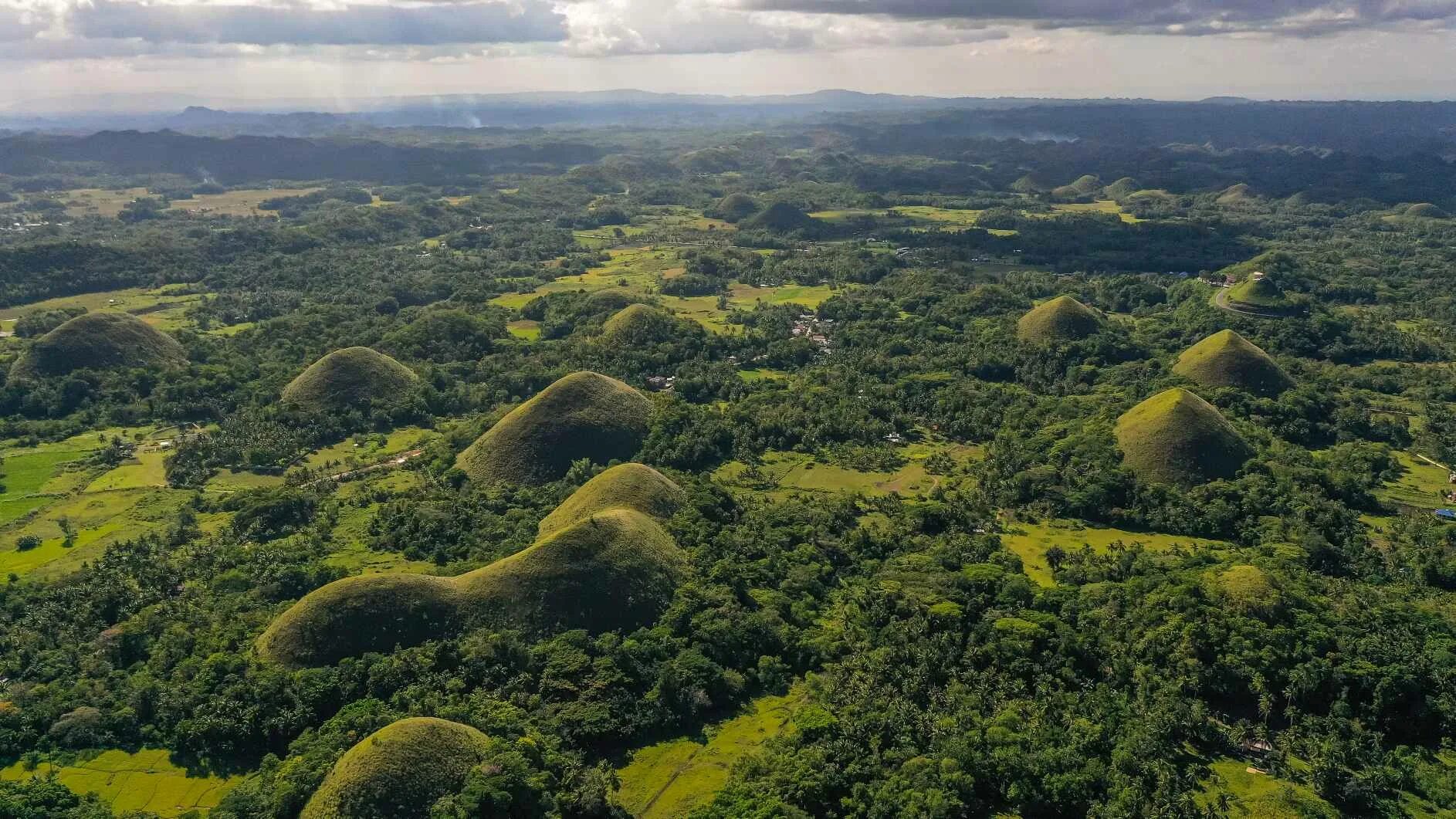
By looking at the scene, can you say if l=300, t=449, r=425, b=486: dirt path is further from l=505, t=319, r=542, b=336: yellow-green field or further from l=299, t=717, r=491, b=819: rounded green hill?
l=299, t=717, r=491, b=819: rounded green hill

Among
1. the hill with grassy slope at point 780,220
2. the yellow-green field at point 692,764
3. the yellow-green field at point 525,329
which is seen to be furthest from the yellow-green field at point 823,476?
the hill with grassy slope at point 780,220

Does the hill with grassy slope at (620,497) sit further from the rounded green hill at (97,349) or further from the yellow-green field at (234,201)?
the yellow-green field at (234,201)

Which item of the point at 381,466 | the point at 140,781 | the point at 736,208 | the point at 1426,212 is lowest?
the point at 140,781

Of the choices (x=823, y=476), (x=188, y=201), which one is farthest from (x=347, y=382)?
(x=188, y=201)

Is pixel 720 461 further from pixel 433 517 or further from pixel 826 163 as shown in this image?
pixel 826 163

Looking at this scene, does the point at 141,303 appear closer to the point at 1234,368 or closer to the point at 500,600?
the point at 500,600
